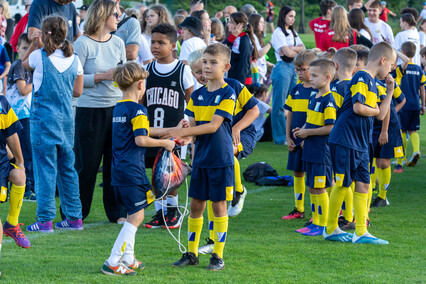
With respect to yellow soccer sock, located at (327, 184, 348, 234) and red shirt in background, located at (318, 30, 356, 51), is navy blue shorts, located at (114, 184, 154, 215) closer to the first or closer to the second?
yellow soccer sock, located at (327, 184, 348, 234)

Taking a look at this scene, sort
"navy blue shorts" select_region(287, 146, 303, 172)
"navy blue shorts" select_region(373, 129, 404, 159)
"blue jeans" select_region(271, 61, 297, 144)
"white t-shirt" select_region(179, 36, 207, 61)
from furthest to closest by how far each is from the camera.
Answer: "blue jeans" select_region(271, 61, 297, 144)
"white t-shirt" select_region(179, 36, 207, 61)
"navy blue shorts" select_region(373, 129, 404, 159)
"navy blue shorts" select_region(287, 146, 303, 172)

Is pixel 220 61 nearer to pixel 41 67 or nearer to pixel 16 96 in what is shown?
pixel 41 67

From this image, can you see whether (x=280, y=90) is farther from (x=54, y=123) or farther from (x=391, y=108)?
(x=54, y=123)

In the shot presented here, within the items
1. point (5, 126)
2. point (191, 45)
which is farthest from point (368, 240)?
point (191, 45)

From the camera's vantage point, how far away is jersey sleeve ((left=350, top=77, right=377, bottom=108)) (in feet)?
19.8

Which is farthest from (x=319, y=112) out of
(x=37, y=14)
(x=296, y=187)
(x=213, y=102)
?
(x=37, y=14)

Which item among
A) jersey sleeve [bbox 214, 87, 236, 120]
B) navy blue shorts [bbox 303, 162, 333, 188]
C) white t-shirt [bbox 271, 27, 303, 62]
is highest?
white t-shirt [bbox 271, 27, 303, 62]

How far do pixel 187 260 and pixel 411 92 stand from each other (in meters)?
6.40

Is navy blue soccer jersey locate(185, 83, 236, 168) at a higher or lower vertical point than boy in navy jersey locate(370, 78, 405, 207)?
higher

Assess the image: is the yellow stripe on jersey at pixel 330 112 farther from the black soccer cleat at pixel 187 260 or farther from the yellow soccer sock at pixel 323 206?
the black soccer cleat at pixel 187 260

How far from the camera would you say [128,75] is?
17.0 ft

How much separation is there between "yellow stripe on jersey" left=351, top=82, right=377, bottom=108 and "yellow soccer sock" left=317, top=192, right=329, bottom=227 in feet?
3.42

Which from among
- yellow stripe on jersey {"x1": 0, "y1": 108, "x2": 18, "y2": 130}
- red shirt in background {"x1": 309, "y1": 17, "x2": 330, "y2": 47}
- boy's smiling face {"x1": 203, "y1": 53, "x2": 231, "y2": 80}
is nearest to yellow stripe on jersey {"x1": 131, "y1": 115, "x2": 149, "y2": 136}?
boy's smiling face {"x1": 203, "y1": 53, "x2": 231, "y2": 80}

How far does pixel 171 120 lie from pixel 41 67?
53.4 inches
